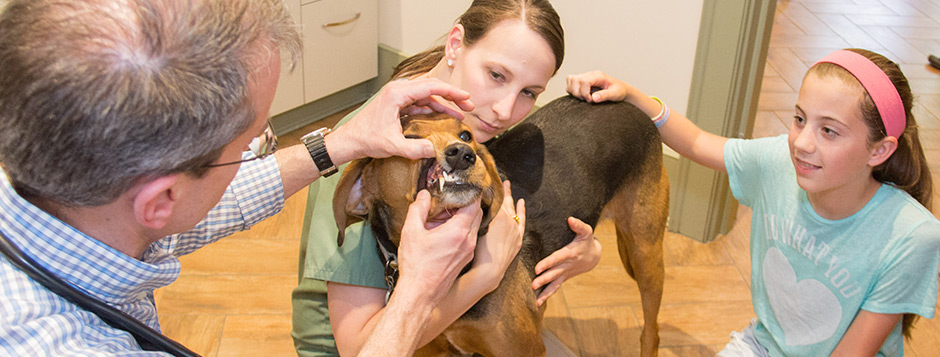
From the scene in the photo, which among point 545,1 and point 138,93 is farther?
point 545,1

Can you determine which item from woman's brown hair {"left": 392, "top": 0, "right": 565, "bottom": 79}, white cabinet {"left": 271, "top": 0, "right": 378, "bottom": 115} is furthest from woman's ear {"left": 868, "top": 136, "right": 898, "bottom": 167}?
white cabinet {"left": 271, "top": 0, "right": 378, "bottom": 115}

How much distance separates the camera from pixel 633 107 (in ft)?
9.24

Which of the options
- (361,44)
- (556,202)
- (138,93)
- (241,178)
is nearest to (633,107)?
(556,202)

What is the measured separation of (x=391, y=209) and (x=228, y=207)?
1.39 ft

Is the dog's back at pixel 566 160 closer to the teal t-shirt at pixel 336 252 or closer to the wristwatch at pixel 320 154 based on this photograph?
the teal t-shirt at pixel 336 252

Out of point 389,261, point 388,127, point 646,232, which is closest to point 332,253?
point 389,261

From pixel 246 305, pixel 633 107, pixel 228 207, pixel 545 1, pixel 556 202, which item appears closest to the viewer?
pixel 228 207

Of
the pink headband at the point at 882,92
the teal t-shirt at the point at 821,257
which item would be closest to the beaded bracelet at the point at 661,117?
the teal t-shirt at the point at 821,257

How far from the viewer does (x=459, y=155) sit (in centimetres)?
185

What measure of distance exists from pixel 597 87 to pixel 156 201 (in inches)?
71.4

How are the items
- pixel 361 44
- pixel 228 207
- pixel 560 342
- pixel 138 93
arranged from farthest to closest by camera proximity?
pixel 361 44, pixel 560 342, pixel 228 207, pixel 138 93

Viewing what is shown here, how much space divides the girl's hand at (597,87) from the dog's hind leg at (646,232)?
0.35m

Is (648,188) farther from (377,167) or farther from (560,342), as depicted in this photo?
(377,167)

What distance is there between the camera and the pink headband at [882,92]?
2.07m
